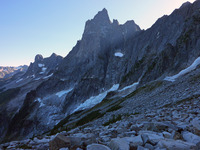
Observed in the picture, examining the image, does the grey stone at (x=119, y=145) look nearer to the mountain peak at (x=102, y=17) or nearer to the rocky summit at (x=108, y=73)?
the rocky summit at (x=108, y=73)

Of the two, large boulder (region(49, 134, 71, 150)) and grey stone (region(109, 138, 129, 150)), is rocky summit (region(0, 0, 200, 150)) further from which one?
grey stone (region(109, 138, 129, 150))

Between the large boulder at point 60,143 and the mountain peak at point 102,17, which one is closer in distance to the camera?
the large boulder at point 60,143

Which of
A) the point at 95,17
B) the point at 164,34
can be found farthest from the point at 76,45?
the point at 164,34

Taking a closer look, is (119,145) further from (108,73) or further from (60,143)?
(108,73)

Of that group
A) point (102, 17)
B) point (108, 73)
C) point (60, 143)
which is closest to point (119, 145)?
point (60, 143)

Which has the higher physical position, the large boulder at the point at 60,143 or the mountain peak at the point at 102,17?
the mountain peak at the point at 102,17

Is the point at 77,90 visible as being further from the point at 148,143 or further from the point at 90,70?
the point at 148,143

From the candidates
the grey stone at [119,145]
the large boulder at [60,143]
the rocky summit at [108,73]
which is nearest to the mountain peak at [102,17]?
the rocky summit at [108,73]

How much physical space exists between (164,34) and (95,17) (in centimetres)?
8499

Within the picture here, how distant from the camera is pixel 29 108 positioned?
4368 inches

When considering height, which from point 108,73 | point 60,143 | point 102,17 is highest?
point 102,17

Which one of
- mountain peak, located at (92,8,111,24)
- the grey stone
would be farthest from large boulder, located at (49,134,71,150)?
mountain peak, located at (92,8,111,24)

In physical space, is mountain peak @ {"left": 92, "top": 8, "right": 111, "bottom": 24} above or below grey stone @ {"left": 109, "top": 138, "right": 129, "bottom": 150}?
above

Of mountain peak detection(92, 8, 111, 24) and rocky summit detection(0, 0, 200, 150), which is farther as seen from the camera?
mountain peak detection(92, 8, 111, 24)
